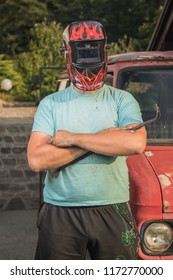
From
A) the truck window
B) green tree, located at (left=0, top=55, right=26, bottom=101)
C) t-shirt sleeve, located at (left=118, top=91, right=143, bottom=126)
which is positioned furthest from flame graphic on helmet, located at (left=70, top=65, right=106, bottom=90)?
green tree, located at (left=0, top=55, right=26, bottom=101)

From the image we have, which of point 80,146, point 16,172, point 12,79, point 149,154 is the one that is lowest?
point 12,79

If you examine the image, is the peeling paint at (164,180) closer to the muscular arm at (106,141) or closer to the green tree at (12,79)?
the muscular arm at (106,141)

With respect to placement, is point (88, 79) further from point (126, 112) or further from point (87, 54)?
point (126, 112)

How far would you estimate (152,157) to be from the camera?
12.5 ft


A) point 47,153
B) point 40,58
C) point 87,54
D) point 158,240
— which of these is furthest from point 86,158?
point 40,58

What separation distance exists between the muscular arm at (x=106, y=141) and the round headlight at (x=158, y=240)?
2.38 feet

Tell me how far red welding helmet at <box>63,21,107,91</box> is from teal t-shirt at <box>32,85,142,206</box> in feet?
0.20

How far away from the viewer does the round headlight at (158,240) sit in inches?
133

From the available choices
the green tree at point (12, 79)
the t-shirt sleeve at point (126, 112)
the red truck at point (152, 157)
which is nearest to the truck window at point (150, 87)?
the red truck at point (152, 157)

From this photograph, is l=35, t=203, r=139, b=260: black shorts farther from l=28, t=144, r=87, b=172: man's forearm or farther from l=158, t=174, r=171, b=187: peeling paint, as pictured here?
l=158, t=174, r=171, b=187: peeling paint

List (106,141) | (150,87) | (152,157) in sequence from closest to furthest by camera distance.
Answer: (106,141)
(152,157)
(150,87)

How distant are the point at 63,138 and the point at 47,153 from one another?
4.2 inches

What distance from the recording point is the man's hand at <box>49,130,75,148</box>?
2787 millimetres

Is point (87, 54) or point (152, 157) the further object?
point (152, 157)
